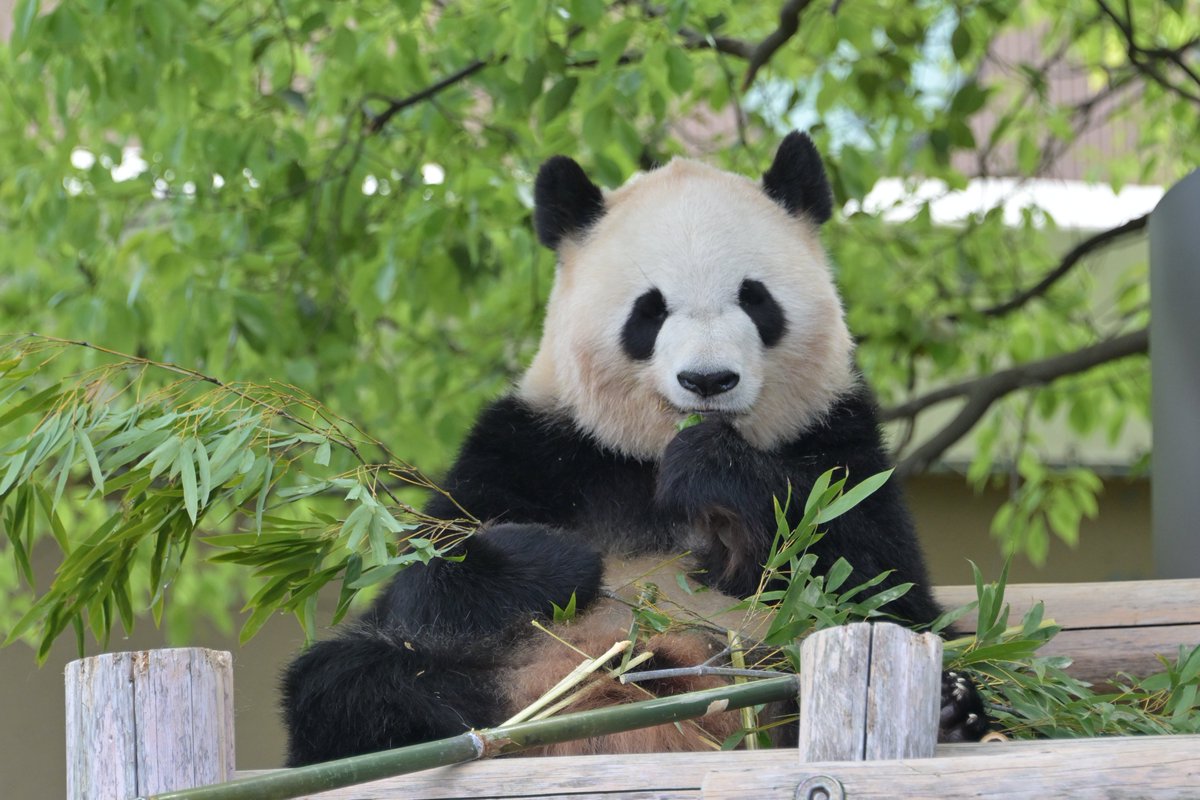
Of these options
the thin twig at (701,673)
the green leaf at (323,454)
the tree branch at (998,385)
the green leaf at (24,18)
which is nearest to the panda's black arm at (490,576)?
the green leaf at (323,454)

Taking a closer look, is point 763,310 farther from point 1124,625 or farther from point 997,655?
point 1124,625

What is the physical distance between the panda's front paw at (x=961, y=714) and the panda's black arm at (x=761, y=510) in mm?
437

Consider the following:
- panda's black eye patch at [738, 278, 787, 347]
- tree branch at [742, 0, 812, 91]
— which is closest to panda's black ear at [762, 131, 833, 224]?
panda's black eye patch at [738, 278, 787, 347]

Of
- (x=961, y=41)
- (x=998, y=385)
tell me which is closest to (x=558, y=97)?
(x=961, y=41)

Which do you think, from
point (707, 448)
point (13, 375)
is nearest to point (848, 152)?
point (707, 448)

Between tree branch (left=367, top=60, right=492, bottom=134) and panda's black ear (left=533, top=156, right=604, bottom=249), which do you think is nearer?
panda's black ear (left=533, top=156, right=604, bottom=249)

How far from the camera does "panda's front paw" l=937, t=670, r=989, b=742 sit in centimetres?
221

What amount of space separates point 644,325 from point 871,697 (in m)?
1.31

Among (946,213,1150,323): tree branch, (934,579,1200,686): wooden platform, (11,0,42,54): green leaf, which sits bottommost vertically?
(934,579,1200,686): wooden platform

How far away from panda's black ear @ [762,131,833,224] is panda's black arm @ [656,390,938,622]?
1.89ft

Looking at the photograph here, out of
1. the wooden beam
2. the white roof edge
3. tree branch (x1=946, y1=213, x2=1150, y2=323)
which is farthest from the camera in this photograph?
the white roof edge

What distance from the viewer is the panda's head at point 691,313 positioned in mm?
2779

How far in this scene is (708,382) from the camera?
2654mm

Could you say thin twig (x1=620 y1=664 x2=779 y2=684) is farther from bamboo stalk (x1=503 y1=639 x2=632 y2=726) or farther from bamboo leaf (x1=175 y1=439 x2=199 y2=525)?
bamboo leaf (x1=175 y1=439 x2=199 y2=525)
